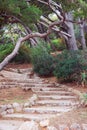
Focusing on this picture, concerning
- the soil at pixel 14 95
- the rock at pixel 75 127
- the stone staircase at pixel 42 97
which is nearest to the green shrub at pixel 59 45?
the stone staircase at pixel 42 97

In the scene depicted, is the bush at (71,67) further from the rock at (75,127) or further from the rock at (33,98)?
the rock at (75,127)

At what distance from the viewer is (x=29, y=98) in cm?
816

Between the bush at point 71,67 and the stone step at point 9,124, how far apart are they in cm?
387

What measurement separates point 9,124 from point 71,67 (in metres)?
4.21

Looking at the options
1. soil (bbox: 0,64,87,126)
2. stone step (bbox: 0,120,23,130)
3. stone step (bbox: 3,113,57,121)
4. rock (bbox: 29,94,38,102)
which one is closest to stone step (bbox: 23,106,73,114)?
stone step (bbox: 3,113,57,121)

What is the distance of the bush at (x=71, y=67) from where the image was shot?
9.85 meters

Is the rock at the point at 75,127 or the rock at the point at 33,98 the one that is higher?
the rock at the point at 75,127

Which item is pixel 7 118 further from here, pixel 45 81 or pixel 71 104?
pixel 45 81

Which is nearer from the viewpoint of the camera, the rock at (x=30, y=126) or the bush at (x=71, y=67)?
the rock at (x=30, y=126)

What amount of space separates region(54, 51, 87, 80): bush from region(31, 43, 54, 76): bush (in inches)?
38.4

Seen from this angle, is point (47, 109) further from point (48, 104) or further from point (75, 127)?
point (75, 127)

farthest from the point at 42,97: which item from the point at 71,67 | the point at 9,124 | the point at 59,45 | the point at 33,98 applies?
the point at 59,45

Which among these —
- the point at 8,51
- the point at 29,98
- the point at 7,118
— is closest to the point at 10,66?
the point at 8,51

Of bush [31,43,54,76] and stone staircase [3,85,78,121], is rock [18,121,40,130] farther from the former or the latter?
bush [31,43,54,76]
